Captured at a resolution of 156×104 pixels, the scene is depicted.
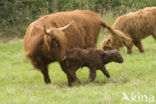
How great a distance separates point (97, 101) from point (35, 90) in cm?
183

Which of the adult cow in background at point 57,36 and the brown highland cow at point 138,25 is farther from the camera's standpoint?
the brown highland cow at point 138,25

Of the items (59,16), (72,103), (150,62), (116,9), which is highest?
(59,16)

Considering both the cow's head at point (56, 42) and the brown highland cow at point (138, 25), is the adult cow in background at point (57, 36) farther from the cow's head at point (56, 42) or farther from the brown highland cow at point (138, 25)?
the brown highland cow at point (138, 25)

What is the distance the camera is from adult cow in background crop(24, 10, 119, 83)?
7.69 m

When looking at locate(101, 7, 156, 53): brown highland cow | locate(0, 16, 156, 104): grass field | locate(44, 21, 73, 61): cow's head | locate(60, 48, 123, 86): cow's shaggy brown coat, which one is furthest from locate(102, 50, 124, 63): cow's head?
locate(101, 7, 156, 53): brown highland cow

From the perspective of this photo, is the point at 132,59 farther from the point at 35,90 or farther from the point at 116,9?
the point at 116,9

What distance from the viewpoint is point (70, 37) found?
8.43m

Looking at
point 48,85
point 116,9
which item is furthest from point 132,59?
point 116,9

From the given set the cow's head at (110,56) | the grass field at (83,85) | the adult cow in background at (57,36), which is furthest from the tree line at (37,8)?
the cow's head at (110,56)

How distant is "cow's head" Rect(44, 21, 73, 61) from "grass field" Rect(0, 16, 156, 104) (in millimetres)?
677

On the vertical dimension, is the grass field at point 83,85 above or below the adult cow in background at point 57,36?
below

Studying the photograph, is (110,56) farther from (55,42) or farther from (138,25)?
(138,25)

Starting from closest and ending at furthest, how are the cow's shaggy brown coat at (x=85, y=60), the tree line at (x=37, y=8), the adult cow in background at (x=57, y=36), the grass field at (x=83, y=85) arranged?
1. the grass field at (x=83, y=85)
2. the adult cow in background at (x=57, y=36)
3. the cow's shaggy brown coat at (x=85, y=60)
4. the tree line at (x=37, y=8)

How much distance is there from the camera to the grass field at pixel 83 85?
22.3 ft
